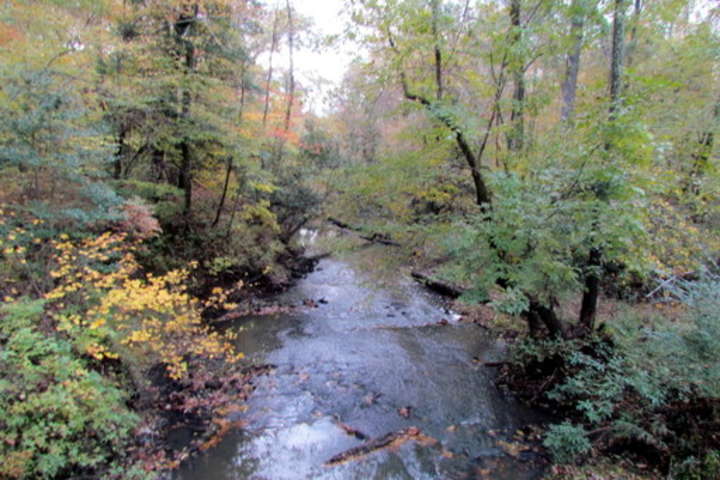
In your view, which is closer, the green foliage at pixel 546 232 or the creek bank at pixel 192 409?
the green foliage at pixel 546 232

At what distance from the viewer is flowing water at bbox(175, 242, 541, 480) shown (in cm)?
494

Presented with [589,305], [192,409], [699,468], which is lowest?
[192,409]

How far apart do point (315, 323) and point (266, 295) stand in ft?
10.3

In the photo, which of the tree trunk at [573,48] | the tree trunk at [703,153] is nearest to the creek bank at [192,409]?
the tree trunk at [573,48]

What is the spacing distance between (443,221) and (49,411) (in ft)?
22.5

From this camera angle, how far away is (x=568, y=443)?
4.91 meters

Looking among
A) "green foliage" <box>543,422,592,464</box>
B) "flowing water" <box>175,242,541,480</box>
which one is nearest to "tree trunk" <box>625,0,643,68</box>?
"flowing water" <box>175,242,541,480</box>

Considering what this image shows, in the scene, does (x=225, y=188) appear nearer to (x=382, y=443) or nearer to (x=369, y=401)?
(x=369, y=401)

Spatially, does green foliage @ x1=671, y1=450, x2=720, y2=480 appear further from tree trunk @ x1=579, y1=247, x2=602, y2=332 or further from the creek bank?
the creek bank

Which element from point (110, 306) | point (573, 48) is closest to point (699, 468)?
point (573, 48)

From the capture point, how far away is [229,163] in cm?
1295

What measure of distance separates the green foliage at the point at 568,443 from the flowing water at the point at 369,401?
0.39 meters

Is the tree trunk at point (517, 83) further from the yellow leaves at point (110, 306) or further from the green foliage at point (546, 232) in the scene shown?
the yellow leaves at point (110, 306)

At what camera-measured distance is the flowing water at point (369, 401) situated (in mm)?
4941
